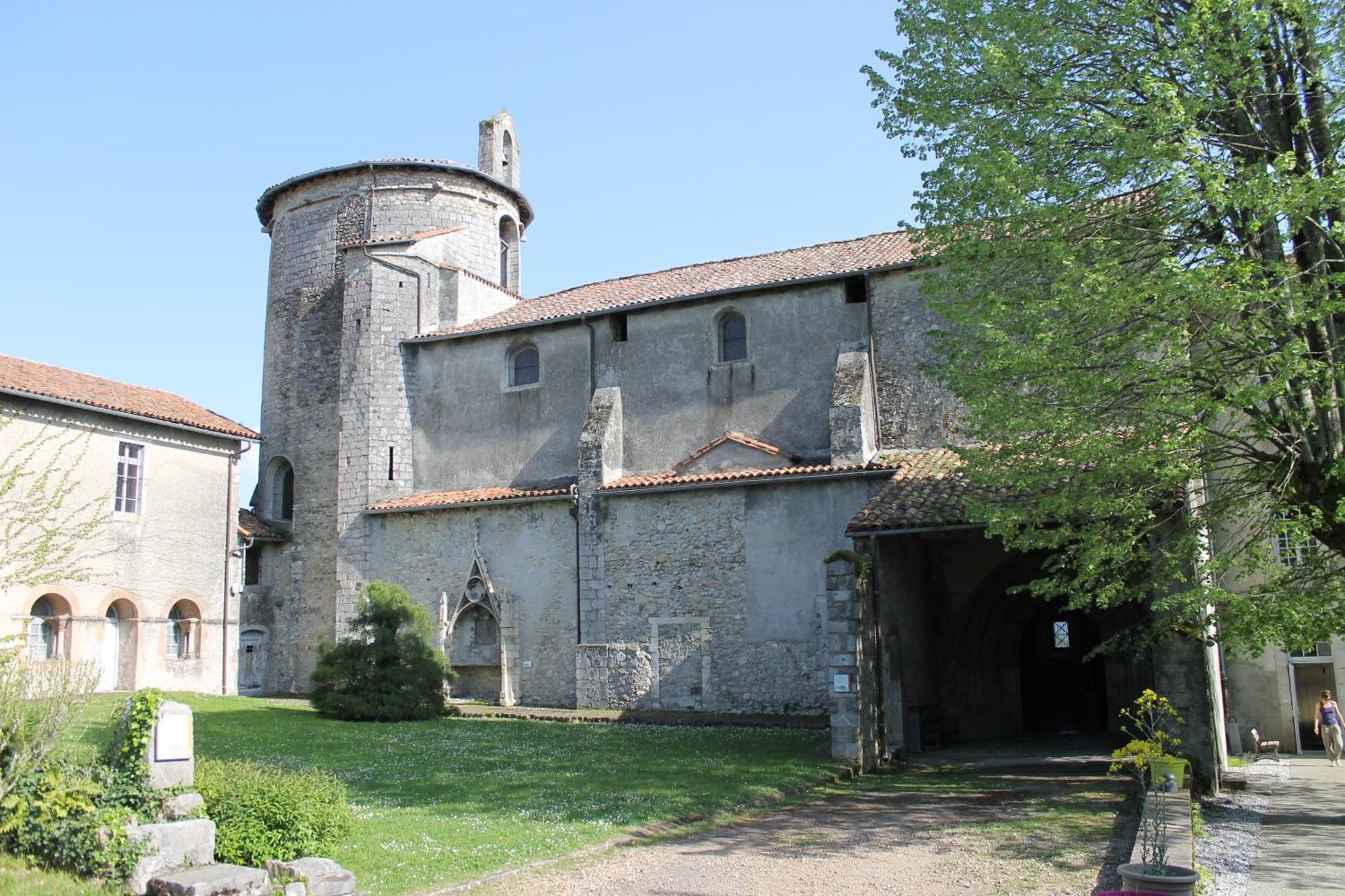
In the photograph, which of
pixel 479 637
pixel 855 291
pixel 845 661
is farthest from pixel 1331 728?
pixel 479 637

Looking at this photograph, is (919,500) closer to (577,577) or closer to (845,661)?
(845,661)

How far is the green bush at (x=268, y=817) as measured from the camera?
327 inches

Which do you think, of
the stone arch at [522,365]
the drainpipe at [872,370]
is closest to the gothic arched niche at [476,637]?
the stone arch at [522,365]

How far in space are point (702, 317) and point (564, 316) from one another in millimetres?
3424

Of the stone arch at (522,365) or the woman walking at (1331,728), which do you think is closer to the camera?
the woman walking at (1331,728)

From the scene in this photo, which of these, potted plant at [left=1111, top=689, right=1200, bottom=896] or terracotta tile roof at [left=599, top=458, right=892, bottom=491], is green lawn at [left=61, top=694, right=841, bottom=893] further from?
terracotta tile roof at [left=599, top=458, right=892, bottom=491]

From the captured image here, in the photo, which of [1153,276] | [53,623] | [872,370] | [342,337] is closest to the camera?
[1153,276]

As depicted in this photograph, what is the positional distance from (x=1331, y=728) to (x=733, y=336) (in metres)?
14.0

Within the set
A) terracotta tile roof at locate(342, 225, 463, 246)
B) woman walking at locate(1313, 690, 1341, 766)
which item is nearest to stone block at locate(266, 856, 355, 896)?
woman walking at locate(1313, 690, 1341, 766)

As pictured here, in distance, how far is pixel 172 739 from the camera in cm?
862

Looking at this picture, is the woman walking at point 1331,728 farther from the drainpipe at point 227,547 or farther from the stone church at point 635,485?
the drainpipe at point 227,547

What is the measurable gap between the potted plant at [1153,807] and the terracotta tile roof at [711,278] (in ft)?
35.7

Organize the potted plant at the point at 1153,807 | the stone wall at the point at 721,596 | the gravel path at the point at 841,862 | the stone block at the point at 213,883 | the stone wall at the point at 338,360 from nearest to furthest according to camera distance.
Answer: the stone block at the point at 213,883 < the potted plant at the point at 1153,807 < the gravel path at the point at 841,862 < the stone wall at the point at 721,596 < the stone wall at the point at 338,360

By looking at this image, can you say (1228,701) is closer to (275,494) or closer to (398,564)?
(398,564)
